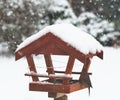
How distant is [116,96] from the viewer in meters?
9.70

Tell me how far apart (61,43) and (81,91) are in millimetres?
5510

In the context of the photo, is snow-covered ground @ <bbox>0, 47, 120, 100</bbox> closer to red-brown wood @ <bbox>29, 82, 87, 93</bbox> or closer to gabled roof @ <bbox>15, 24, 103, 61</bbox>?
Result: red-brown wood @ <bbox>29, 82, 87, 93</bbox>

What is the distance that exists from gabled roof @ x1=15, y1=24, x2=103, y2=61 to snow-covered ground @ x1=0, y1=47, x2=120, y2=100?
4.50 m

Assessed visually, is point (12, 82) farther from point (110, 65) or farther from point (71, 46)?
point (71, 46)

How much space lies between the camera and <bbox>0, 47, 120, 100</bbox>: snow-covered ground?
9657 mm

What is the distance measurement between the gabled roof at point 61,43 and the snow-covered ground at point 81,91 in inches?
177

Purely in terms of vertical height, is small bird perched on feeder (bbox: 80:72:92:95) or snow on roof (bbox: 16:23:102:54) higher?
snow on roof (bbox: 16:23:102:54)

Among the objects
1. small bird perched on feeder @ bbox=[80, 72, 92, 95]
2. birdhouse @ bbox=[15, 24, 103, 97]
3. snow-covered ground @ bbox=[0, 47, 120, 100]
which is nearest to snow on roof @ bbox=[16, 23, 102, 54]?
birdhouse @ bbox=[15, 24, 103, 97]

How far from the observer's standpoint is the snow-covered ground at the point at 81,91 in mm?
9657

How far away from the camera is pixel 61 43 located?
4.77 meters

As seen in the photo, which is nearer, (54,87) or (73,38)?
(73,38)

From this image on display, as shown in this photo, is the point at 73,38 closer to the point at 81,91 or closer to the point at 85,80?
the point at 85,80

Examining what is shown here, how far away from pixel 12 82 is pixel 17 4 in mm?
4348

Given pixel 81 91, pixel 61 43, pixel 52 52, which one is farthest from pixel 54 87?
pixel 81 91
